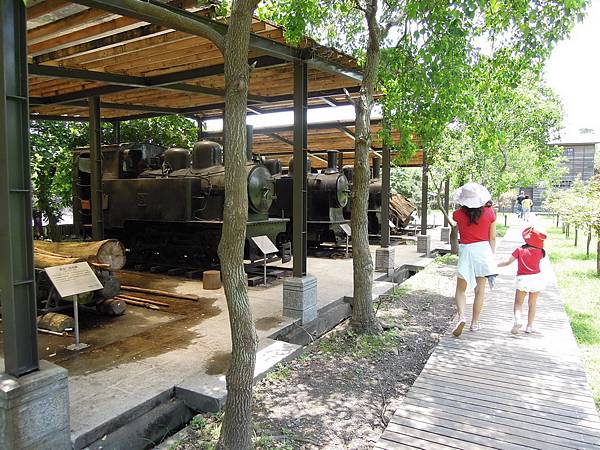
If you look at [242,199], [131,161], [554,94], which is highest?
[554,94]

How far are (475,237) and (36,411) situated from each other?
432 cm

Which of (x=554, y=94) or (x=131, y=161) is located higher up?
(x=554, y=94)

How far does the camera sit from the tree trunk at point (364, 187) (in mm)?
5371

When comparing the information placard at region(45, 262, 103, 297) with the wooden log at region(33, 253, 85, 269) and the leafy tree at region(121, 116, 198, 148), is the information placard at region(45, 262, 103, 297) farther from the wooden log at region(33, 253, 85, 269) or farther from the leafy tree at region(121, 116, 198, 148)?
the leafy tree at region(121, 116, 198, 148)

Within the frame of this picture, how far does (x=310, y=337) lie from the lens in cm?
580

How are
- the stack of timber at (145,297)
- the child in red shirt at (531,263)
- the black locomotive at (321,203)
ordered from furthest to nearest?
the black locomotive at (321,203) → the stack of timber at (145,297) → the child in red shirt at (531,263)

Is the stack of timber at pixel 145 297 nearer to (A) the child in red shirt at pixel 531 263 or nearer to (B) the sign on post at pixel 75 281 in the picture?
(B) the sign on post at pixel 75 281

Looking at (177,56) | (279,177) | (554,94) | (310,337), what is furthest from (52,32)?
(554,94)

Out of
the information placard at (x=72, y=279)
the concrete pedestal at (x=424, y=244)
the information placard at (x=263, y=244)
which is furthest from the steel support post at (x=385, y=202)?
the information placard at (x=72, y=279)

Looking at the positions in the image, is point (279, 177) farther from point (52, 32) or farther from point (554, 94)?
point (554, 94)

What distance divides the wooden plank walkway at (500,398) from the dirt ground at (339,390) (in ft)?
1.02

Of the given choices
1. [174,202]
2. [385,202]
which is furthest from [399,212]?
[174,202]

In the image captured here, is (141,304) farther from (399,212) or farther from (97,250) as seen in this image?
(399,212)

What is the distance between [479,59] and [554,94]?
45.2 ft
